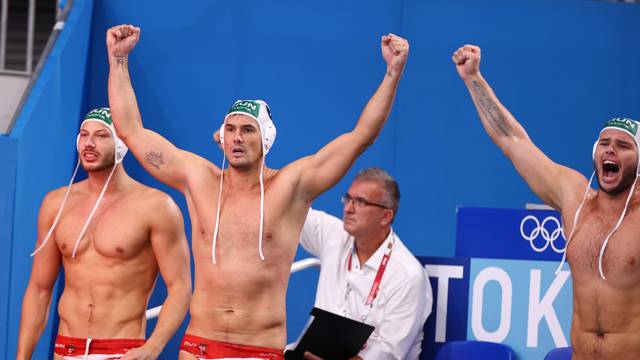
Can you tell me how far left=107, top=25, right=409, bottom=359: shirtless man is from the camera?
4.32m

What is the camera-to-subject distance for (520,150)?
4676 mm

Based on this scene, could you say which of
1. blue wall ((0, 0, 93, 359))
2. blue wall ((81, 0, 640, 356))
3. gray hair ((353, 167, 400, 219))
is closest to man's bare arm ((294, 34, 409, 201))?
gray hair ((353, 167, 400, 219))

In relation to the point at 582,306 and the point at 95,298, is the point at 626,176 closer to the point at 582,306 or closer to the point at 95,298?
the point at 582,306

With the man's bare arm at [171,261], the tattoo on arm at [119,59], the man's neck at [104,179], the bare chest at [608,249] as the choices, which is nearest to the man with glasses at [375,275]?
the man's bare arm at [171,261]

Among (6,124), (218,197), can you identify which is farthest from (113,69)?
(6,124)

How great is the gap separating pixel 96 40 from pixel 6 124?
86 cm

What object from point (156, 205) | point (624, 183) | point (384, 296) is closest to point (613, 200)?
point (624, 183)

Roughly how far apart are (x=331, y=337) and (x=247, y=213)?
106 cm

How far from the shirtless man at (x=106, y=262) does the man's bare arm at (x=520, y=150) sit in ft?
5.23

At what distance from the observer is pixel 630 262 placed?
14.1 ft

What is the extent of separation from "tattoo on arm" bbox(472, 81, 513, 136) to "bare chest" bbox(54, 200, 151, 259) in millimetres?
1726

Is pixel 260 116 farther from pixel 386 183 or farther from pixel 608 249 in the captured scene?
pixel 608 249

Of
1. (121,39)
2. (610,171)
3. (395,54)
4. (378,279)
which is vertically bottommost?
(378,279)

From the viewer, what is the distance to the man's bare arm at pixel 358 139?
14.5ft
